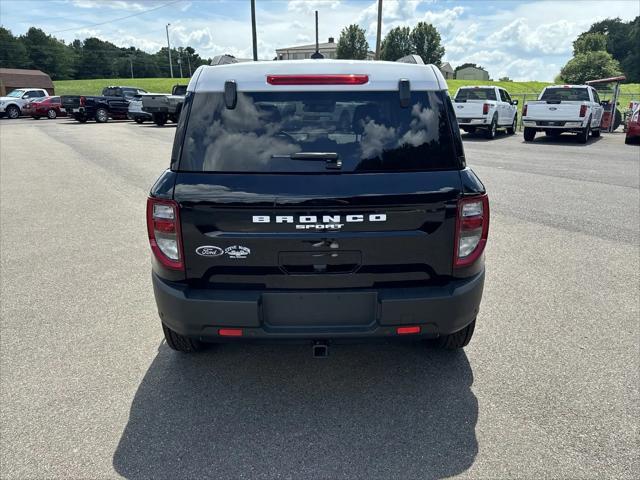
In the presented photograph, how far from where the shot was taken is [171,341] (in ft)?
11.0

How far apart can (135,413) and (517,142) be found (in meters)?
19.1

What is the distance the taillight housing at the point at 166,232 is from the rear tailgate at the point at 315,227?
46 mm

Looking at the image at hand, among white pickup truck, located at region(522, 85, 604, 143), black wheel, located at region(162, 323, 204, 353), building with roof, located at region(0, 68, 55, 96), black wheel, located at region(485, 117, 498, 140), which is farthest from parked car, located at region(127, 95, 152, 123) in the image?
building with roof, located at region(0, 68, 55, 96)

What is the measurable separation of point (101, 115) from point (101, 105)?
1.98ft

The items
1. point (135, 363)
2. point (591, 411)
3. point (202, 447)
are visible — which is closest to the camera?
point (202, 447)

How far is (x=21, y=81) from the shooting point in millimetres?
53938

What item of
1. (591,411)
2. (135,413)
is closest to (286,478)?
(135,413)

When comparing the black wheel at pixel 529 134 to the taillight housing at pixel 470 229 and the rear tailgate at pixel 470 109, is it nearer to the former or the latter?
the rear tailgate at pixel 470 109

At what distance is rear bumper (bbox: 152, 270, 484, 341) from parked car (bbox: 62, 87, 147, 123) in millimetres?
30075

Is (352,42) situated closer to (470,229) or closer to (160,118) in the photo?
(160,118)

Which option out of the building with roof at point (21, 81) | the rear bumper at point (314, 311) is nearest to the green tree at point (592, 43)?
the building with roof at point (21, 81)

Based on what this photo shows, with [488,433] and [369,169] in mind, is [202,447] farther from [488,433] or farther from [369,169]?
[369,169]

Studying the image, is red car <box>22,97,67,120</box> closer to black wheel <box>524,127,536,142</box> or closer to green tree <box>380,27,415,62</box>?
black wheel <box>524,127,536,142</box>

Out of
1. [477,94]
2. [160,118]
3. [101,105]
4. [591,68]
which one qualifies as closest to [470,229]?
[477,94]
